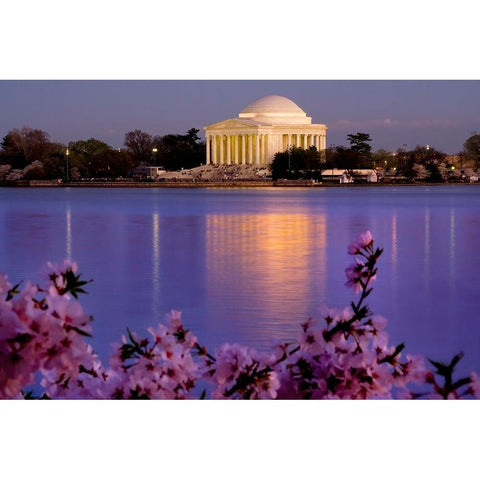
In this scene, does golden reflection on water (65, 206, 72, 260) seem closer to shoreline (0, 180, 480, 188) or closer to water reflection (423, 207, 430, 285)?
water reflection (423, 207, 430, 285)

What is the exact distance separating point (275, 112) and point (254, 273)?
10138cm

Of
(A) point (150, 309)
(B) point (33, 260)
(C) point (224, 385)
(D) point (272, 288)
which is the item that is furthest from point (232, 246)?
(C) point (224, 385)

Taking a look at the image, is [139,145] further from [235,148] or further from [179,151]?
Result: [235,148]

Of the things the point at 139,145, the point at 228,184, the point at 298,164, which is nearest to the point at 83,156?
the point at 139,145

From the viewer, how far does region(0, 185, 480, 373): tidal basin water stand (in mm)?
8273

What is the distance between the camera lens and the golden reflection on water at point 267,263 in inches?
397

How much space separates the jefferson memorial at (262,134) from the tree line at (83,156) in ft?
20.5

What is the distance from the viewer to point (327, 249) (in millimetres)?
17719

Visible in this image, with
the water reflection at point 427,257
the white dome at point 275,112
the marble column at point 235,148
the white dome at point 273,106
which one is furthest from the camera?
the white dome at point 273,106

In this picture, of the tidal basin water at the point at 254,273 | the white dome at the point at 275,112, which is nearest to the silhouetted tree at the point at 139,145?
the white dome at the point at 275,112

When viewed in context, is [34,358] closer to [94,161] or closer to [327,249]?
[327,249]

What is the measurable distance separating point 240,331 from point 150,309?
188cm

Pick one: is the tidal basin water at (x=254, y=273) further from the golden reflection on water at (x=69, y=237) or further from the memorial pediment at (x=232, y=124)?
the memorial pediment at (x=232, y=124)

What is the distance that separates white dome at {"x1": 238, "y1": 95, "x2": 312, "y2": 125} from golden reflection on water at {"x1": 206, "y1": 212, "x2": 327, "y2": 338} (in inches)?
3408
